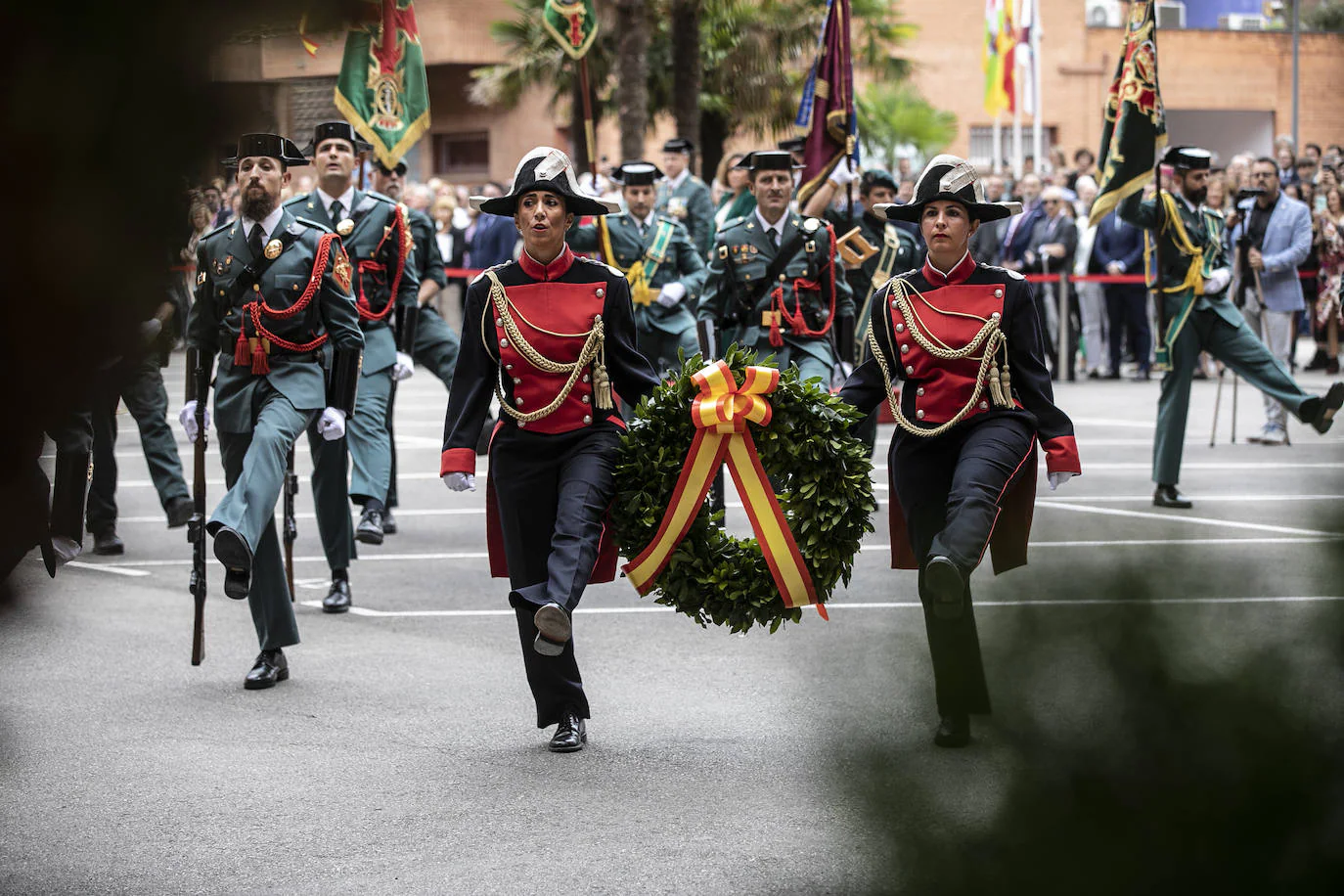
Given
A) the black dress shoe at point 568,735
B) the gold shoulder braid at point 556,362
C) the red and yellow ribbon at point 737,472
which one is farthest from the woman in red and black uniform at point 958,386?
the black dress shoe at point 568,735

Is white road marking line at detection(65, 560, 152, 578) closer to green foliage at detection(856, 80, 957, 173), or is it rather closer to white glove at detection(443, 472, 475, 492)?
white glove at detection(443, 472, 475, 492)

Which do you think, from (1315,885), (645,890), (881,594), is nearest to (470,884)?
(645,890)

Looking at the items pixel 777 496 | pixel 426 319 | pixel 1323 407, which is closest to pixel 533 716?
pixel 777 496

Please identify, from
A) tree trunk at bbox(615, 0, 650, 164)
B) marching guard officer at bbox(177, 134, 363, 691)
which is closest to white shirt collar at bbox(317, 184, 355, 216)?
marching guard officer at bbox(177, 134, 363, 691)

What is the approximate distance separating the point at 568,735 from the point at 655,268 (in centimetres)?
674

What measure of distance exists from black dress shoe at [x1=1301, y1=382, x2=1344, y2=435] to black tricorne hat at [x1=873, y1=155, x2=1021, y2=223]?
4799 mm

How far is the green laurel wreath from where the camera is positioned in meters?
5.40

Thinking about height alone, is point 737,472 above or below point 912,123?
below

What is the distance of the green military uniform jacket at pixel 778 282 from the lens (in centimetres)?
969

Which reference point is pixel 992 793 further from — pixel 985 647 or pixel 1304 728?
pixel 1304 728

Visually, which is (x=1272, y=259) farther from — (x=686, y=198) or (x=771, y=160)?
(x=771, y=160)

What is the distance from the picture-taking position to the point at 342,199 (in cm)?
952

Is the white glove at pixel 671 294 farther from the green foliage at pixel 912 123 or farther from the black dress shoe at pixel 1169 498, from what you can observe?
the green foliage at pixel 912 123

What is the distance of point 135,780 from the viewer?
537 centimetres
